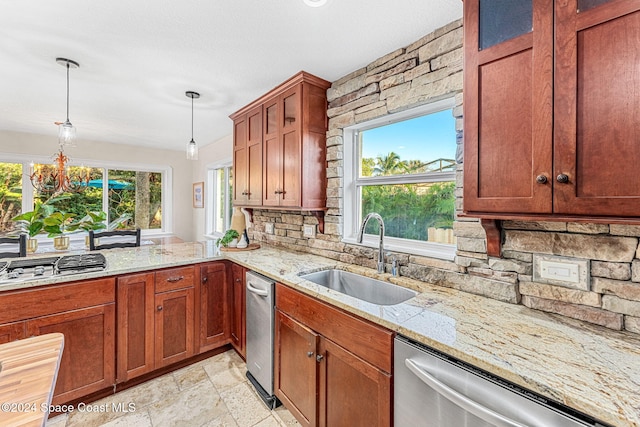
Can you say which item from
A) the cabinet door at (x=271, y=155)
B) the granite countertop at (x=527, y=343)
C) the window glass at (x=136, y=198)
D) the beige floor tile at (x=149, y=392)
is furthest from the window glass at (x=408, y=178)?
the window glass at (x=136, y=198)

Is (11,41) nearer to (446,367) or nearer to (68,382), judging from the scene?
(68,382)

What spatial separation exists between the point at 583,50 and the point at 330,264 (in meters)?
1.66

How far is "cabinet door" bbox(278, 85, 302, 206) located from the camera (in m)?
2.19

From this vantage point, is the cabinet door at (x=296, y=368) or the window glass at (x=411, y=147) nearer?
the cabinet door at (x=296, y=368)

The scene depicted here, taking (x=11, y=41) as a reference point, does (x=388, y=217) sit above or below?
below

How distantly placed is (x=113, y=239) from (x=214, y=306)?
1645 millimetres

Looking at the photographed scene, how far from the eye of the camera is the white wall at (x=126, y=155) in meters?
3.94

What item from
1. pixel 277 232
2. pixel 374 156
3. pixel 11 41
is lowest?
pixel 277 232

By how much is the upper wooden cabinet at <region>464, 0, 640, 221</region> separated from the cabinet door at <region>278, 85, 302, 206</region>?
1272 mm

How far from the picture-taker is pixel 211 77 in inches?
88.2

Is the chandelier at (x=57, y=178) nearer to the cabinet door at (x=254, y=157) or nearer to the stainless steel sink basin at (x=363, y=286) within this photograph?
the cabinet door at (x=254, y=157)

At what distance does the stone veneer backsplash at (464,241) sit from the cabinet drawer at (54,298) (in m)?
1.47

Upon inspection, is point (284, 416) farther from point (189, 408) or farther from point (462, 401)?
point (462, 401)

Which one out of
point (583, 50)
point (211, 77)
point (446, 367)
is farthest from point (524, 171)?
point (211, 77)
